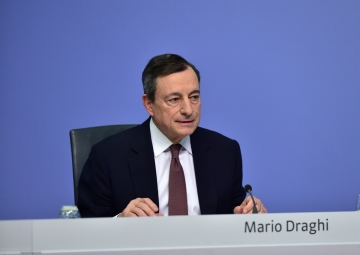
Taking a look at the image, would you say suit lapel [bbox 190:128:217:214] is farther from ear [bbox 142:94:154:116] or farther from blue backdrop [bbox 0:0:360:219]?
blue backdrop [bbox 0:0:360:219]

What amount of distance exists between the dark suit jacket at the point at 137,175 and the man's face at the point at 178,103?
0.16m

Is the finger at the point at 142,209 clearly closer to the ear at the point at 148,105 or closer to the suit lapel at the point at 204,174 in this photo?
the suit lapel at the point at 204,174

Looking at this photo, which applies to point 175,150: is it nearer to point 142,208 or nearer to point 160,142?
point 160,142

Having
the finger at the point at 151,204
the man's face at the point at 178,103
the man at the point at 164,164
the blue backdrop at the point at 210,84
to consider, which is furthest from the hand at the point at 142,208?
the blue backdrop at the point at 210,84

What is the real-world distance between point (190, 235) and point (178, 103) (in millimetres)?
1070

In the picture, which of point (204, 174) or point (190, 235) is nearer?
point (190, 235)

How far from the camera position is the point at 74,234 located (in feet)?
4.23

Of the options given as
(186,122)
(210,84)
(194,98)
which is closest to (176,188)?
(186,122)

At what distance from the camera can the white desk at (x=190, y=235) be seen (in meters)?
1.29

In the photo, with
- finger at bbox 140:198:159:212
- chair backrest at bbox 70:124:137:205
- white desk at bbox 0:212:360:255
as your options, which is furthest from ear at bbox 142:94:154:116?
white desk at bbox 0:212:360:255

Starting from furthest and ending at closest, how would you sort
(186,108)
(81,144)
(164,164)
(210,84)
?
(210,84) < (81,144) < (164,164) < (186,108)

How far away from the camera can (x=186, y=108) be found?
7.46 feet

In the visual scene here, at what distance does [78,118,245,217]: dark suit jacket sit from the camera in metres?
2.31

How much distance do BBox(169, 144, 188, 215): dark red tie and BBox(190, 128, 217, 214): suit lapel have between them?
0.25 ft
